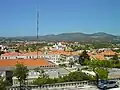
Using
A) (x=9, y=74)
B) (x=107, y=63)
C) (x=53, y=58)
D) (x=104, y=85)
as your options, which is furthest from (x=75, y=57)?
(x=104, y=85)

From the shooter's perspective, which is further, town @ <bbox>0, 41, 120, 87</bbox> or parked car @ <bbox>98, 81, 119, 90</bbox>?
town @ <bbox>0, 41, 120, 87</bbox>

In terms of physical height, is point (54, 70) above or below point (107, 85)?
below

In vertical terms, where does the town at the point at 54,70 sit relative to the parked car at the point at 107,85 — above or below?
below

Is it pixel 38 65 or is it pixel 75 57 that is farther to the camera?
pixel 75 57

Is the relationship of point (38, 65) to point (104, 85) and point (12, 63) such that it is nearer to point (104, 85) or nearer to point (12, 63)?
point (12, 63)

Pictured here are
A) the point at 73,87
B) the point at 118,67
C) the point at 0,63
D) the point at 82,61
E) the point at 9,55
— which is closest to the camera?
the point at 73,87

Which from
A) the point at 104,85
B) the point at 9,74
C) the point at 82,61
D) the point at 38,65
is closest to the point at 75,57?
the point at 82,61

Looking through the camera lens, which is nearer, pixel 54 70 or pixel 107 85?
pixel 107 85

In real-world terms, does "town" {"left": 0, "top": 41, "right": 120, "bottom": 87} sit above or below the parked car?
below

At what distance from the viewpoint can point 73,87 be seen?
59.7 ft

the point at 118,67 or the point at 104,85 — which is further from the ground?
the point at 104,85

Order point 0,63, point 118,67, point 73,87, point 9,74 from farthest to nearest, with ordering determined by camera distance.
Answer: point 118,67 → point 0,63 → point 9,74 → point 73,87

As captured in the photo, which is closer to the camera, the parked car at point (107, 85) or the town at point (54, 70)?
the parked car at point (107, 85)

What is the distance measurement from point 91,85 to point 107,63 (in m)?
31.4
